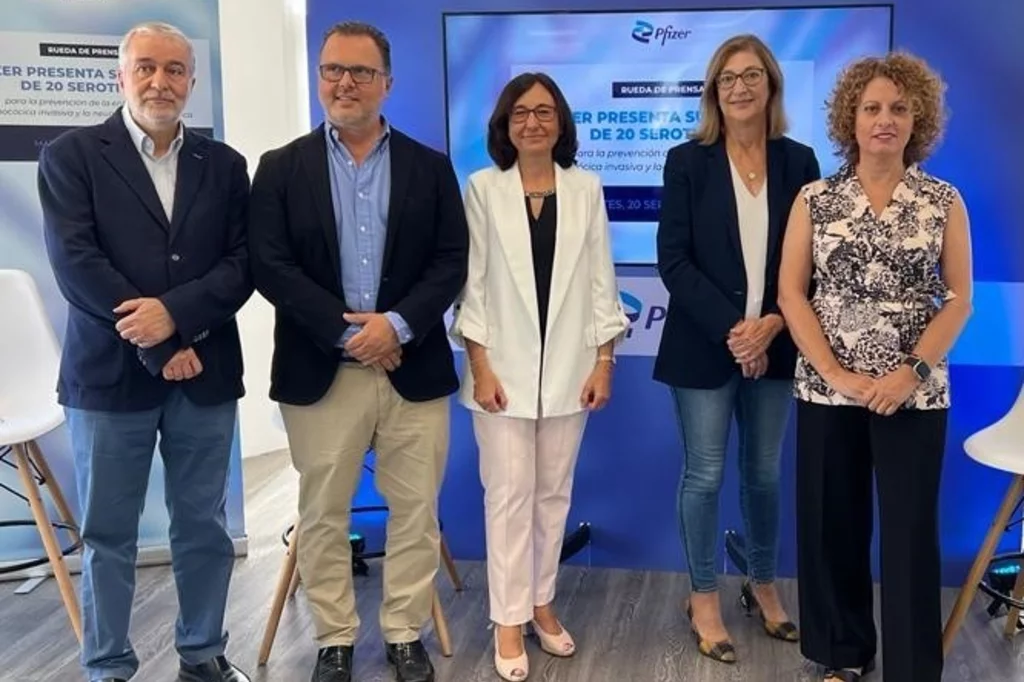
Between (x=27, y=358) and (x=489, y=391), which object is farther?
(x=27, y=358)

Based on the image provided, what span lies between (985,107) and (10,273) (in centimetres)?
317

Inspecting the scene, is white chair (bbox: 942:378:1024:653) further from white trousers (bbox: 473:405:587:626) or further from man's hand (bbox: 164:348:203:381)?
man's hand (bbox: 164:348:203:381)

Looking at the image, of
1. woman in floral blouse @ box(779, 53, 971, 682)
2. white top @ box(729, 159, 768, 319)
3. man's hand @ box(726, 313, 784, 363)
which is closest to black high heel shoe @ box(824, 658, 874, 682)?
woman in floral blouse @ box(779, 53, 971, 682)

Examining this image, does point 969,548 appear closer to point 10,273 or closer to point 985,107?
point 985,107

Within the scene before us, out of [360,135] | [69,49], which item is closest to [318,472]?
[360,135]

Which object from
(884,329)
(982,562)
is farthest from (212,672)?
(982,562)

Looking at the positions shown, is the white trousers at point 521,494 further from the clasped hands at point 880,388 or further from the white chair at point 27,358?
the white chair at point 27,358

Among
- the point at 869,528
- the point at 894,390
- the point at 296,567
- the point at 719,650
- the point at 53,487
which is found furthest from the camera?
the point at 53,487

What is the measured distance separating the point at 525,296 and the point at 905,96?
40.4 inches

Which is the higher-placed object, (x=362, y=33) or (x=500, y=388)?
(x=362, y=33)

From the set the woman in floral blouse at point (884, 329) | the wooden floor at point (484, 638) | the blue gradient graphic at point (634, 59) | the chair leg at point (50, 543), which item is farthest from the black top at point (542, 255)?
the chair leg at point (50, 543)

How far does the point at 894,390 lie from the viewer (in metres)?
2.35

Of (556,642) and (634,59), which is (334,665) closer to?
(556,642)

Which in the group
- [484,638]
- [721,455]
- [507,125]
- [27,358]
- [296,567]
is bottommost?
[484,638]
